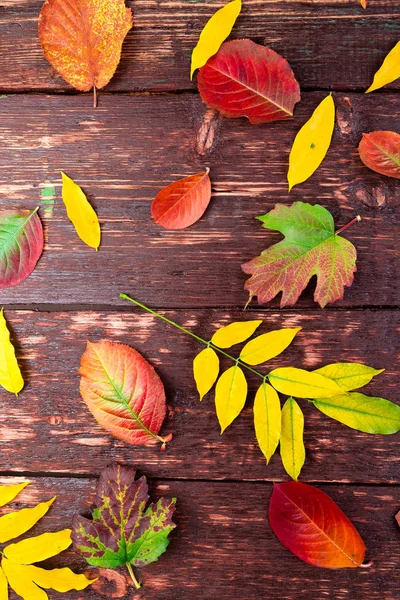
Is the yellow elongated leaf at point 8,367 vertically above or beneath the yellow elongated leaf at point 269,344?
beneath

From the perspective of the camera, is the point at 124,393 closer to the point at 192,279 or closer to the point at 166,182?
the point at 192,279

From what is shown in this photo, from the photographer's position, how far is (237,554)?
0.73 m

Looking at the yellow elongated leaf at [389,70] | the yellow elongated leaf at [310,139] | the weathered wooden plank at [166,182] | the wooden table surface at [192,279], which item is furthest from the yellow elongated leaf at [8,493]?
the yellow elongated leaf at [389,70]

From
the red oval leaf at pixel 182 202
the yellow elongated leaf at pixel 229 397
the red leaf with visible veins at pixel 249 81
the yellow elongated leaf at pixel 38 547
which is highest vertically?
the red leaf with visible veins at pixel 249 81

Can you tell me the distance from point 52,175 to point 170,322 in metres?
0.25

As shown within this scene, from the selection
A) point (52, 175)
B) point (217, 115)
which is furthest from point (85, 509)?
point (217, 115)

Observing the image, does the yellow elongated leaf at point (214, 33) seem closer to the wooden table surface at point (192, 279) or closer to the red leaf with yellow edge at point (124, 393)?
the wooden table surface at point (192, 279)

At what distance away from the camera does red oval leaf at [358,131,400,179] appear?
0.70 m

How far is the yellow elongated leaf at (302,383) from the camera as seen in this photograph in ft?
2.26

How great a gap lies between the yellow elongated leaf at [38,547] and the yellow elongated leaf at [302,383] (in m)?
0.34

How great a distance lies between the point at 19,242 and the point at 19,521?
14.7 inches

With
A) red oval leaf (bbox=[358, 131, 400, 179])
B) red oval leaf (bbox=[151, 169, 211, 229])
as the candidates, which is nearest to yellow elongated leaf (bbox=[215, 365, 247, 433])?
red oval leaf (bbox=[151, 169, 211, 229])

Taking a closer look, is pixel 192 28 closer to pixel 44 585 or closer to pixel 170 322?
pixel 170 322

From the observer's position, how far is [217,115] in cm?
73
